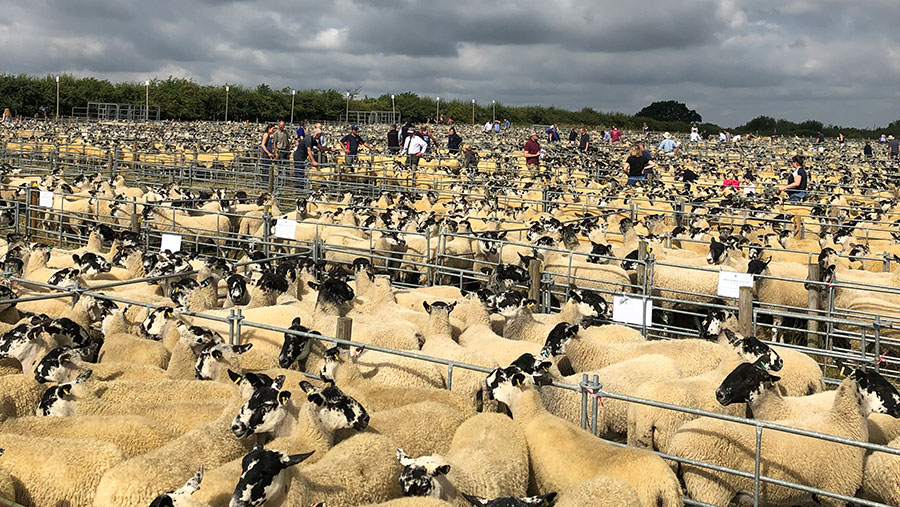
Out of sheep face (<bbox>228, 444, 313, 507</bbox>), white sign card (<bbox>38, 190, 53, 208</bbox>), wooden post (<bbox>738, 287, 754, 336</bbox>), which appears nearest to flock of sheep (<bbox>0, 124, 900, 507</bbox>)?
sheep face (<bbox>228, 444, 313, 507</bbox>)

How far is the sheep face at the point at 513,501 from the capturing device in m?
Result: 4.14

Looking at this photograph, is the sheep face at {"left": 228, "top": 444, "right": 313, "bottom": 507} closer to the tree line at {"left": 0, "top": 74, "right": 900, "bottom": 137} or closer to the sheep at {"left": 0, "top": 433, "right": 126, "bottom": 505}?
the sheep at {"left": 0, "top": 433, "right": 126, "bottom": 505}

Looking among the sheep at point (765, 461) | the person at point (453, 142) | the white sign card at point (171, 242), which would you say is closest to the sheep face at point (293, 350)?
the sheep at point (765, 461)

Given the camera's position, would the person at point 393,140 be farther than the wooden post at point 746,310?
Yes

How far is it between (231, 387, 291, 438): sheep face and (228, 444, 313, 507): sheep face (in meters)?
0.84

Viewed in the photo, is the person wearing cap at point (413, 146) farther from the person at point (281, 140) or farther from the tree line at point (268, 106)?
the tree line at point (268, 106)

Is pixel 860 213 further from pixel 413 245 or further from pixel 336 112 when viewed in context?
pixel 336 112

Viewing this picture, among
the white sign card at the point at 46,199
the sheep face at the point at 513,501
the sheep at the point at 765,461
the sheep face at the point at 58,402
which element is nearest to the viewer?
the sheep face at the point at 513,501

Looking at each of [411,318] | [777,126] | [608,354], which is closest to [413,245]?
[411,318]

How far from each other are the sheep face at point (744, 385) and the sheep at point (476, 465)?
5.24 ft

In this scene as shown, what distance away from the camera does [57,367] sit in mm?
5965

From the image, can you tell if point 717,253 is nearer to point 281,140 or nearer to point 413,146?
point 413,146

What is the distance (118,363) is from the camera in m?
6.61

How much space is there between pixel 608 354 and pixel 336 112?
79280 millimetres
